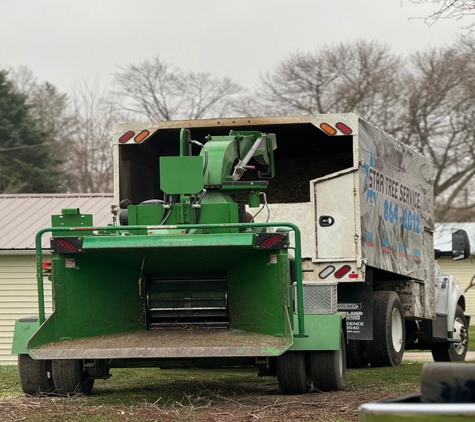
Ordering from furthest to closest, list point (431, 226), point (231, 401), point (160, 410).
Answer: point (431, 226)
point (231, 401)
point (160, 410)

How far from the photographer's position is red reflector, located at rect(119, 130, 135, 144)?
486 inches

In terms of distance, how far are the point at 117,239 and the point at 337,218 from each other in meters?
3.90

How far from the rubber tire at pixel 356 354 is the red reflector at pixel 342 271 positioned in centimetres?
159

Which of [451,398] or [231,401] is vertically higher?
[451,398]

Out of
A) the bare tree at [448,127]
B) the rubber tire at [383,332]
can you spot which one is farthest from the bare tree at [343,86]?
the rubber tire at [383,332]

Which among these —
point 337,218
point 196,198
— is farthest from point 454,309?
point 196,198

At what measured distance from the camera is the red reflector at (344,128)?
11898 mm

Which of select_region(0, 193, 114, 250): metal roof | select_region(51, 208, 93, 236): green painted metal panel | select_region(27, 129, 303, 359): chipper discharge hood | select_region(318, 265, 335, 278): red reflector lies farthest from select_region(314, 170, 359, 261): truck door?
select_region(0, 193, 114, 250): metal roof

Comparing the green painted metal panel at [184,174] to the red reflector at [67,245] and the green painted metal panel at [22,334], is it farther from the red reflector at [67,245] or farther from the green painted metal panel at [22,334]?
the green painted metal panel at [22,334]

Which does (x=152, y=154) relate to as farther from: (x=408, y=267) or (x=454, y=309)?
(x=454, y=309)

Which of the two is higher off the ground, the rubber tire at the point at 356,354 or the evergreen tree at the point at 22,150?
the evergreen tree at the point at 22,150

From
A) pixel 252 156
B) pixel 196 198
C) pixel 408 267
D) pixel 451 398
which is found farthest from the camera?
pixel 408 267

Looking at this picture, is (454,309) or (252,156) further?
(454,309)

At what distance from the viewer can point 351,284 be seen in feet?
41.9
